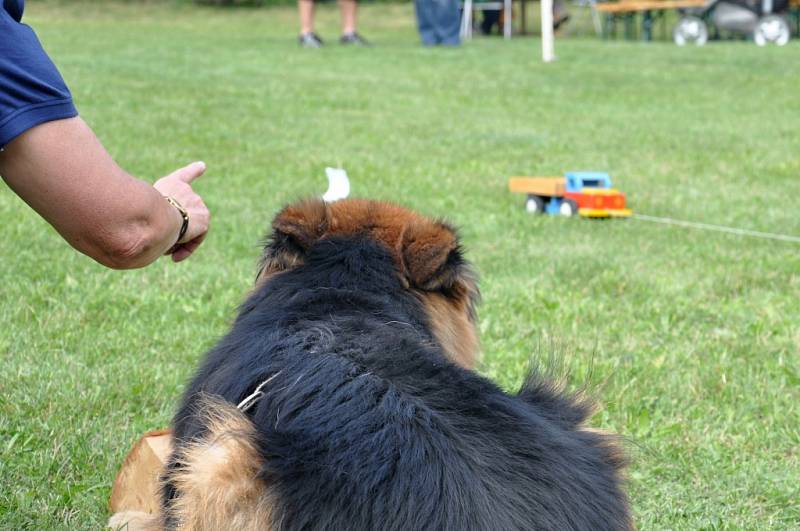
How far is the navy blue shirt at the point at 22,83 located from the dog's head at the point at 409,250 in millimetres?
858

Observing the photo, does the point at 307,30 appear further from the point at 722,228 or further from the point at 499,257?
the point at 499,257

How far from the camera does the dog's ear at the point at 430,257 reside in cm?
273

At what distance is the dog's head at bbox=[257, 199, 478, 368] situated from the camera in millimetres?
2756

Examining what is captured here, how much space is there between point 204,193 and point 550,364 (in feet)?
19.7

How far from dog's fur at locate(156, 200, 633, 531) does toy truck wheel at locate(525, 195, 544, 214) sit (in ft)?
17.8

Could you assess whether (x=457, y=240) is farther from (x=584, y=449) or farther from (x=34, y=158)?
(x=34, y=158)

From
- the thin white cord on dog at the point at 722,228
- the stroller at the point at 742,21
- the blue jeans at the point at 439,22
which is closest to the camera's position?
the thin white cord on dog at the point at 722,228

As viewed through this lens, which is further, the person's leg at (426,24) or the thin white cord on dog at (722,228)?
the person's leg at (426,24)

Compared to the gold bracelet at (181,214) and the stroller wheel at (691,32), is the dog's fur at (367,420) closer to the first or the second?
the gold bracelet at (181,214)

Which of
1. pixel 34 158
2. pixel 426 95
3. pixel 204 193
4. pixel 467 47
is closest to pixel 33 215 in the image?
pixel 204 193

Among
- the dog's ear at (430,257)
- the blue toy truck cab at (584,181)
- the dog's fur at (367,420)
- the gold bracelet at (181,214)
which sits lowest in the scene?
the blue toy truck cab at (584,181)

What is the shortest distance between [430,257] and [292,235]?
39cm

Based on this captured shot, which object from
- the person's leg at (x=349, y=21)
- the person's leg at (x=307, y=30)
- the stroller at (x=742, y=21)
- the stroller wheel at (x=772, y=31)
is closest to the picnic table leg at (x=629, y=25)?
the stroller at (x=742, y=21)

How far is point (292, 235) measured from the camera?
2768 millimetres
